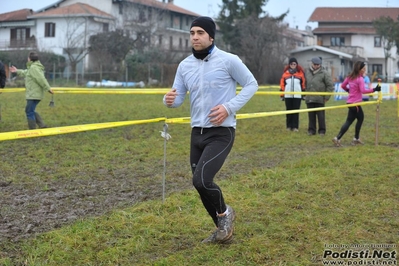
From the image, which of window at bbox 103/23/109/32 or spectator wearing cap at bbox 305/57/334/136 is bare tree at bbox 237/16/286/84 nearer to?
window at bbox 103/23/109/32

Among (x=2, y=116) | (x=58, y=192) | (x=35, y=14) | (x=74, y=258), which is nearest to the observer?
(x=74, y=258)

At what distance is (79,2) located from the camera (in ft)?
193

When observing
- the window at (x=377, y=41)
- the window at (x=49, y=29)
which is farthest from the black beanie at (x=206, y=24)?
the window at (x=377, y=41)

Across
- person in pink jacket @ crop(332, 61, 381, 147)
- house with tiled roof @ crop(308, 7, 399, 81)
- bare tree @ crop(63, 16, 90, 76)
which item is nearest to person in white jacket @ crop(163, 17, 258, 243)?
person in pink jacket @ crop(332, 61, 381, 147)

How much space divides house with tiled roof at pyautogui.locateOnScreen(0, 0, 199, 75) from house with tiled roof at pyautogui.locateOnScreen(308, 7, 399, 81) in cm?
2282

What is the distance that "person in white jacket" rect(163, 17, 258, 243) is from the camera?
520 centimetres

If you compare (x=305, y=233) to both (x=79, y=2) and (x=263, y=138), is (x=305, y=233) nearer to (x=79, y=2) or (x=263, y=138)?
(x=263, y=138)

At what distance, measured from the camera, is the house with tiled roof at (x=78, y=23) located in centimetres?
5417

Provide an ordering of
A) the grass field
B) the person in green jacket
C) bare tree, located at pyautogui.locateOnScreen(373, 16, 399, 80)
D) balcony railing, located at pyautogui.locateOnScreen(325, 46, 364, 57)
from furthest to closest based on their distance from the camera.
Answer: balcony railing, located at pyautogui.locateOnScreen(325, 46, 364, 57), bare tree, located at pyautogui.locateOnScreen(373, 16, 399, 80), the person in green jacket, the grass field

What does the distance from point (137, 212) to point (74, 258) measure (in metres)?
1.46

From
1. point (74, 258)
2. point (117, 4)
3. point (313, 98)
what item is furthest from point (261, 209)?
point (117, 4)

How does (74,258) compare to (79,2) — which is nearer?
(74,258)

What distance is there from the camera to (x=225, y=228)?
17.5ft

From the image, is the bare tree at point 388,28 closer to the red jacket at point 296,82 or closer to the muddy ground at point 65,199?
the red jacket at point 296,82
